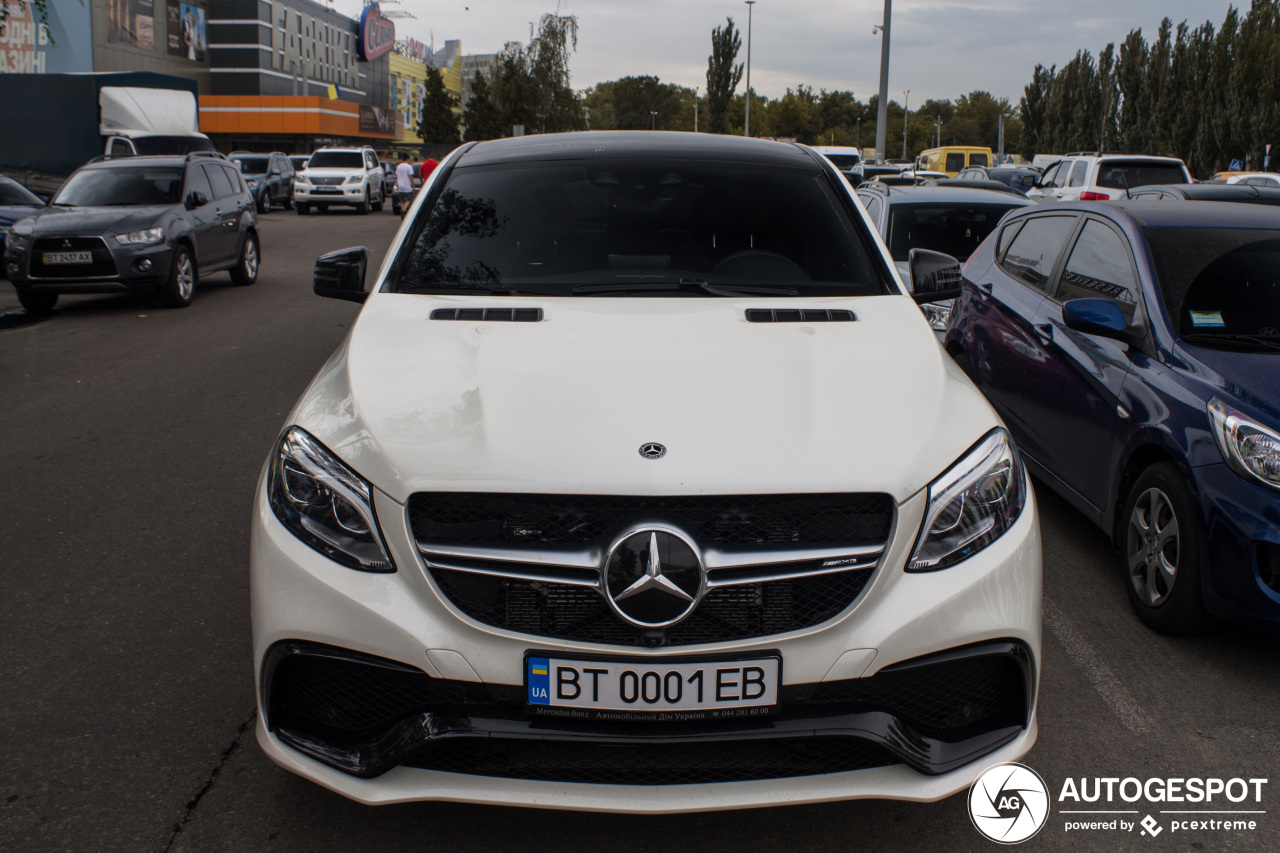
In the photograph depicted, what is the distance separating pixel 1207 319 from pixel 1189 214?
828 millimetres

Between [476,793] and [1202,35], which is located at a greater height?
[1202,35]

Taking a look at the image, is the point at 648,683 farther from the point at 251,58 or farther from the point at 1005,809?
the point at 251,58

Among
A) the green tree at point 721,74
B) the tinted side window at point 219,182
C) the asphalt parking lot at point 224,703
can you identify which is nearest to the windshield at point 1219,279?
the asphalt parking lot at point 224,703

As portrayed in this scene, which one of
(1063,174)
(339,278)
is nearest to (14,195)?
(339,278)

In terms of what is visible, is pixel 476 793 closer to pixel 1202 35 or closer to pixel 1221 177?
pixel 1221 177

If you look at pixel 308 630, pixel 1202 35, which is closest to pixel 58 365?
pixel 308 630

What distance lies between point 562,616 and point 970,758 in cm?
94

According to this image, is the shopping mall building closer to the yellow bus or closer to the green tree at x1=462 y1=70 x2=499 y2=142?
the green tree at x1=462 y1=70 x2=499 y2=142

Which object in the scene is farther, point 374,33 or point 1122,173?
point 374,33

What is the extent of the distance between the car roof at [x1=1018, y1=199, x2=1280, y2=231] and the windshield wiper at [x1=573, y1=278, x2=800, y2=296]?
7.30 ft

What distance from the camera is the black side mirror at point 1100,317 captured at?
14.0 feet

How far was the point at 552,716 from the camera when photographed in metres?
2.25

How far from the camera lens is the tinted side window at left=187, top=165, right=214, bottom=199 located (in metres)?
13.6

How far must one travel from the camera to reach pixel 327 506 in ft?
7.89
